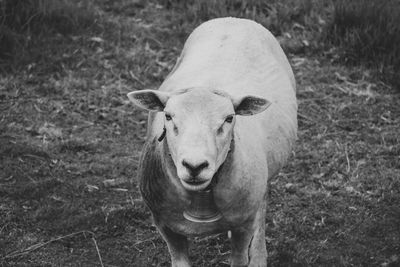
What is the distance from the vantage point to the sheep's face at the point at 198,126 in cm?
286

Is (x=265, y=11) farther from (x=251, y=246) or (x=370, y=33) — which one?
(x=251, y=246)

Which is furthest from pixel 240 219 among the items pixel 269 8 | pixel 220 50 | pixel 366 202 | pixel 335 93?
pixel 269 8

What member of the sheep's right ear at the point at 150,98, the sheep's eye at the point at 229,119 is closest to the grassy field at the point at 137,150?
the sheep's right ear at the point at 150,98

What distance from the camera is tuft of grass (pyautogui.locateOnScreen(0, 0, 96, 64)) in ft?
A: 21.1

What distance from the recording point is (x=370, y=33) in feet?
21.3

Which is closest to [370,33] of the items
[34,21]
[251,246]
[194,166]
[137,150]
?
[137,150]

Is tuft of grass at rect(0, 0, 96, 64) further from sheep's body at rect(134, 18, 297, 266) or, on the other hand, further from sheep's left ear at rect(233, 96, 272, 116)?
sheep's left ear at rect(233, 96, 272, 116)

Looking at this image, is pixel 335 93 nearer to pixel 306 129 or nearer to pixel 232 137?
pixel 306 129

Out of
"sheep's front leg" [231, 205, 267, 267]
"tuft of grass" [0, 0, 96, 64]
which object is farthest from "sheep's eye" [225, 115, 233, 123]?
"tuft of grass" [0, 0, 96, 64]

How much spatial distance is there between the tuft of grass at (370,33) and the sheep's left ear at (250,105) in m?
3.37

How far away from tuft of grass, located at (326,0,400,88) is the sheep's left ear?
337cm

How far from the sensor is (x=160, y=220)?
140 inches

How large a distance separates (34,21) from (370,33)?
11.4 feet

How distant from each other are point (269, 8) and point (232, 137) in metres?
4.28
